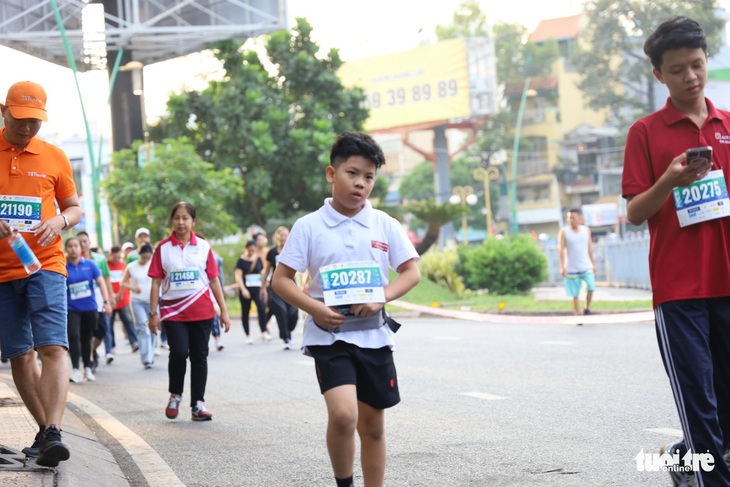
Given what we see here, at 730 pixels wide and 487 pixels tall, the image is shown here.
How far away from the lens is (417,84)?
239ft

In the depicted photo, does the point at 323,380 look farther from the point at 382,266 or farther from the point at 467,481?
the point at 467,481

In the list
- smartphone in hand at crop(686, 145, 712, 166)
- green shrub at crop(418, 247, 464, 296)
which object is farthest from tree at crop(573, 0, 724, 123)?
smartphone in hand at crop(686, 145, 712, 166)

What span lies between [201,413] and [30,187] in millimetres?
3525

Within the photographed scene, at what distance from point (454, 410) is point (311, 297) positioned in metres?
4.13

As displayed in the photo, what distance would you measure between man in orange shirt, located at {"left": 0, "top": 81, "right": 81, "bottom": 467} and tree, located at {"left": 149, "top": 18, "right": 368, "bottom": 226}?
32.3 metres

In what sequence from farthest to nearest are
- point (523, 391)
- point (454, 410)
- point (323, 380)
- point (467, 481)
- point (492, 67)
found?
point (492, 67), point (523, 391), point (454, 410), point (467, 481), point (323, 380)

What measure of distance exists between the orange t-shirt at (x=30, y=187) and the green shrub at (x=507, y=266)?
2719cm

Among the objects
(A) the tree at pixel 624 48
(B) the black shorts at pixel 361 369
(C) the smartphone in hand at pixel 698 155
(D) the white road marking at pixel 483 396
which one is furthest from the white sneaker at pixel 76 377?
(A) the tree at pixel 624 48

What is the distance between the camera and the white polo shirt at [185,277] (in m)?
9.77

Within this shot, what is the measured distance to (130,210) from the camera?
35062 millimetres

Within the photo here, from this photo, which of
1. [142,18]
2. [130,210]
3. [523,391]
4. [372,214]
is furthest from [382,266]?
[142,18]

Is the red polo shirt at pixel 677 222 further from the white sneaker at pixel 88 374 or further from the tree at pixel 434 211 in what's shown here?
the tree at pixel 434 211

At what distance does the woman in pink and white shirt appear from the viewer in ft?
31.8

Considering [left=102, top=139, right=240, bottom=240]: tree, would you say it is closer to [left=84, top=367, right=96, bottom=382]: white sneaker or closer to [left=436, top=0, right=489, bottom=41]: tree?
[left=84, top=367, right=96, bottom=382]: white sneaker
